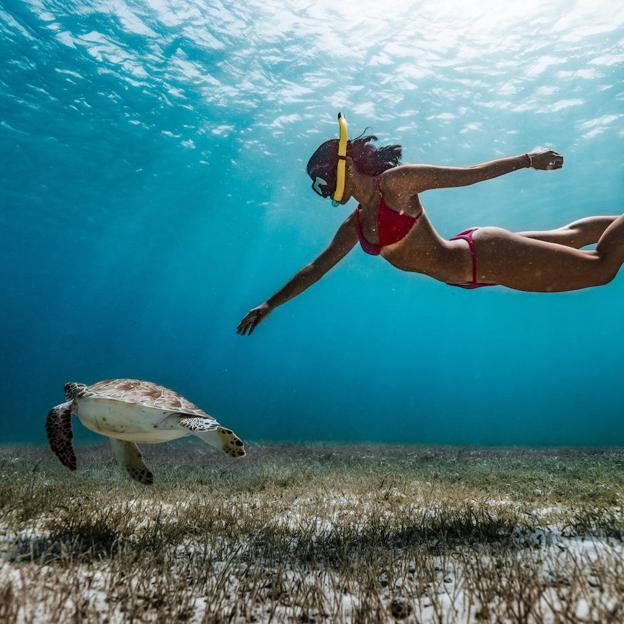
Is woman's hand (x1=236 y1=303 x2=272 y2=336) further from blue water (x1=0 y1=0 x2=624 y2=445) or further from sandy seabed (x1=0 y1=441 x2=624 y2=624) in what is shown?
blue water (x1=0 y1=0 x2=624 y2=445)

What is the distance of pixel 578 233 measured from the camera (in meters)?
4.53

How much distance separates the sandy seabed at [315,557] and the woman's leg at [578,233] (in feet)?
9.00

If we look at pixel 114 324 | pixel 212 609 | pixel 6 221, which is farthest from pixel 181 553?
pixel 114 324

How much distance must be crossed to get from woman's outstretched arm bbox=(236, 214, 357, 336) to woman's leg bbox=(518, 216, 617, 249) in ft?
6.30

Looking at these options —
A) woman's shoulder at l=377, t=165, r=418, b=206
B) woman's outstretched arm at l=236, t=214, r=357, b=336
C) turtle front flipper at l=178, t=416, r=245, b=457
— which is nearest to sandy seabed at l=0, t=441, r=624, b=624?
turtle front flipper at l=178, t=416, r=245, b=457

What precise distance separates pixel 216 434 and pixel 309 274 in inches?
84.1

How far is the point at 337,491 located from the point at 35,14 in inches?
848

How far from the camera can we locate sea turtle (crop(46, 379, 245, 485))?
12.1 ft

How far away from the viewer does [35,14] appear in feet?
53.9

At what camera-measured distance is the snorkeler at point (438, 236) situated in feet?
12.7

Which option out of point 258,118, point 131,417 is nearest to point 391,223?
point 131,417

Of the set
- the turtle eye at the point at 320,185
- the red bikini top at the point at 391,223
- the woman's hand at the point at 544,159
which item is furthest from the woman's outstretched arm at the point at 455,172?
the turtle eye at the point at 320,185

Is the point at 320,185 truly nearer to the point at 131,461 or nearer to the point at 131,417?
the point at 131,417

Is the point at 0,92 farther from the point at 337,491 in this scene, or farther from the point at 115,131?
the point at 337,491
